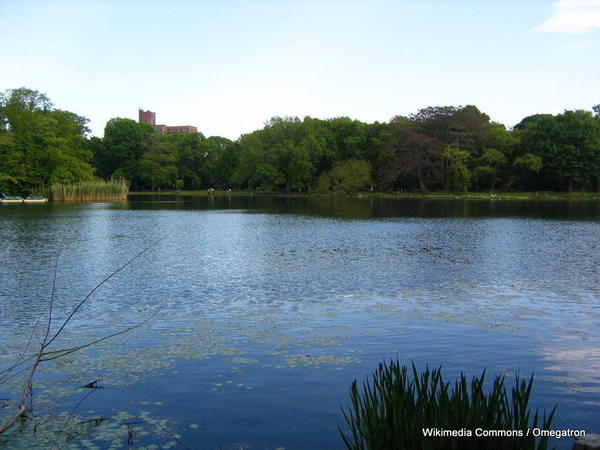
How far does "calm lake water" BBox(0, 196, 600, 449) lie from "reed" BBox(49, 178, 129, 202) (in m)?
51.3

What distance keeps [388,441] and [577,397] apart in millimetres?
4525

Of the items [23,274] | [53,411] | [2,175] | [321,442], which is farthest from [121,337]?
[2,175]

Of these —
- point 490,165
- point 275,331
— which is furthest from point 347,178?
point 275,331

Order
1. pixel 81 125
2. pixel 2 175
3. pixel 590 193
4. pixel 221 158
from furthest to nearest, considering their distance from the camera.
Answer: pixel 221 158, pixel 81 125, pixel 590 193, pixel 2 175

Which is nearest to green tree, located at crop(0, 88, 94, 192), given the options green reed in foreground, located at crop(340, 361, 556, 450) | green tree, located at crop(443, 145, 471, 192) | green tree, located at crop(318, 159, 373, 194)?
green tree, located at crop(318, 159, 373, 194)

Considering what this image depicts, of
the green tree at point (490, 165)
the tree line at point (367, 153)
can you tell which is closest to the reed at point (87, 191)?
the tree line at point (367, 153)

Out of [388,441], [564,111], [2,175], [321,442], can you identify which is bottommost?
[321,442]

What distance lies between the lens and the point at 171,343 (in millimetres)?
10156

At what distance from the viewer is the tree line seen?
249 feet

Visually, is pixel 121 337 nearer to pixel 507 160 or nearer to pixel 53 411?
pixel 53 411

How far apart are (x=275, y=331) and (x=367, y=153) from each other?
9247 centimetres

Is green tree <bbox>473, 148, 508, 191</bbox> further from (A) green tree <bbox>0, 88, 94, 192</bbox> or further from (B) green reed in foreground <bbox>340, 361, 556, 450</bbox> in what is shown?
(B) green reed in foreground <bbox>340, 361, 556, 450</bbox>

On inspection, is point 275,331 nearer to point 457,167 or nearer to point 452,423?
point 452,423

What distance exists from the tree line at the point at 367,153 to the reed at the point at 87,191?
4.39 m
